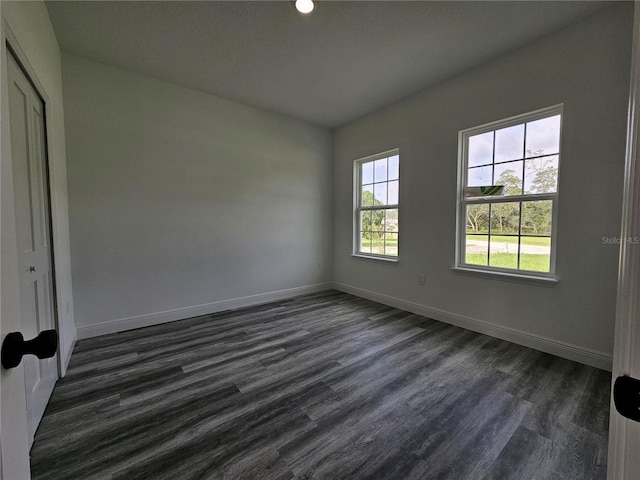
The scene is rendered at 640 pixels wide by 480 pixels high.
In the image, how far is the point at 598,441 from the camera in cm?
148

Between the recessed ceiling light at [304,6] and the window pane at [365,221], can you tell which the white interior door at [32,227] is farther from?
the window pane at [365,221]

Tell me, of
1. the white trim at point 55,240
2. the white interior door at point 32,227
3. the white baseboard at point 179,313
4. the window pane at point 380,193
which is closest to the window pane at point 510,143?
the window pane at point 380,193

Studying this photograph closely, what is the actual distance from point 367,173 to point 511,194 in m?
2.08

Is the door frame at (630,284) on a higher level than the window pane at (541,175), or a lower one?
lower

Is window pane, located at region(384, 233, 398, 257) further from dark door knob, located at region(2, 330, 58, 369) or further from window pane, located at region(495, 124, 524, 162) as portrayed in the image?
dark door knob, located at region(2, 330, 58, 369)

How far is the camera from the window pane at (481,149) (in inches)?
113

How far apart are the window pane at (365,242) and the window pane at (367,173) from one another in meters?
0.86

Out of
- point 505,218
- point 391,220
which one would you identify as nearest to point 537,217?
point 505,218

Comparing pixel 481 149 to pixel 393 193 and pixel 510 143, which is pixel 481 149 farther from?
pixel 393 193

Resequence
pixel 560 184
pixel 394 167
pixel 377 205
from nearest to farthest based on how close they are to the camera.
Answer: pixel 560 184 < pixel 394 167 < pixel 377 205

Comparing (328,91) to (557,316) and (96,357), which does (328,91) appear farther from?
(96,357)

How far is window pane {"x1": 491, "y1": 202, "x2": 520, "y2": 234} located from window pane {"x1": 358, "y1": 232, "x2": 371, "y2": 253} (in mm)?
1797

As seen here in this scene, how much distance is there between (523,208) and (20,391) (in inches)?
134

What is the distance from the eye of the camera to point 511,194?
8.86 ft
